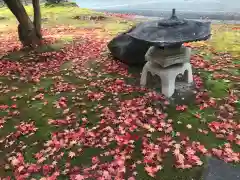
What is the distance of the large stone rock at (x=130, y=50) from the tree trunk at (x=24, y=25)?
427 cm

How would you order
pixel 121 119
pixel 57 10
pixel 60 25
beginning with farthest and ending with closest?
1. pixel 57 10
2. pixel 60 25
3. pixel 121 119

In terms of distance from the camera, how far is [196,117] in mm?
6703

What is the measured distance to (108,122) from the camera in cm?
666

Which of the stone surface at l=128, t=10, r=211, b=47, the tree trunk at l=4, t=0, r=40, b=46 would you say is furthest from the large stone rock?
the tree trunk at l=4, t=0, r=40, b=46

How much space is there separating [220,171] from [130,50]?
18.8 feet

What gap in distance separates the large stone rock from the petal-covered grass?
1.15 ft

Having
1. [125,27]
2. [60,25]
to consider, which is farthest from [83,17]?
[125,27]

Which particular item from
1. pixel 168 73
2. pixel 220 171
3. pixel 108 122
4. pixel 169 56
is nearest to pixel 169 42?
pixel 169 56

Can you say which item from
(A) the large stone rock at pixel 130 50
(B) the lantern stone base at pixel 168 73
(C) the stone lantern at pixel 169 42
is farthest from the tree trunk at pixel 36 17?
(B) the lantern stone base at pixel 168 73

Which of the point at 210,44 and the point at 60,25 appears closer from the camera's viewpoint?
the point at 210,44

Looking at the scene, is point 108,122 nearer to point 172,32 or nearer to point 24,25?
point 172,32

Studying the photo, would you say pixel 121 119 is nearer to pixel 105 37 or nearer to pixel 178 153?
pixel 178 153

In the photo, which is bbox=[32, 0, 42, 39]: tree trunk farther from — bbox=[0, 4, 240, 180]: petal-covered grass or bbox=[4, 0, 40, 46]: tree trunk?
bbox=[0, 4, 240, 180]: petal-covered grass

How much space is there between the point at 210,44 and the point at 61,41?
7808 millimetres
